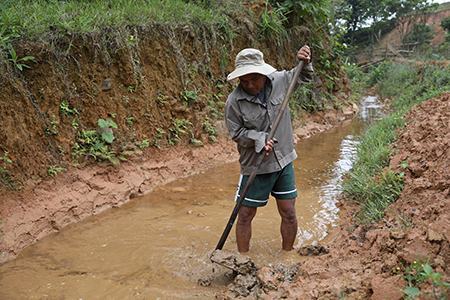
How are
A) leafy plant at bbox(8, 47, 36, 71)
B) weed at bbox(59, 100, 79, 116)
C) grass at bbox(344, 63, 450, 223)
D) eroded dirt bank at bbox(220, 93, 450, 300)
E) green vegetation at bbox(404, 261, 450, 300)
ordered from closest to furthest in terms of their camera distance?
green vegetation at bbox(404, 261, 450, 300) < eroded dirt bank at bbox(220, 93, 450, 300) < grass at bbox(344, 63, 450, 223) < leafy plant at bbox(8, 47, 36, 71) < weed at bbox(59, 100, 79, 116)

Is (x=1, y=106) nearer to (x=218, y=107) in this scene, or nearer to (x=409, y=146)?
(x=218, y=107)

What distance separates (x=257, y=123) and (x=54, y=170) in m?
2.68

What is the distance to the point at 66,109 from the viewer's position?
561 cm

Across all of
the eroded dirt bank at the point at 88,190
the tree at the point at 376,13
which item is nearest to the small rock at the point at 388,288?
the eroded dirt bank at the point at 88,190

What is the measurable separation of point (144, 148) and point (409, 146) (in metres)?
3.54

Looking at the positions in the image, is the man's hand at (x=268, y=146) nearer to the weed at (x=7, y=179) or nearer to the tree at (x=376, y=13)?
the weed at (x=7, y=179)

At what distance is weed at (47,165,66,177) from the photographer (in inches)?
203

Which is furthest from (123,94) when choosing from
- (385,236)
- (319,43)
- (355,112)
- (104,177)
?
(355,112)

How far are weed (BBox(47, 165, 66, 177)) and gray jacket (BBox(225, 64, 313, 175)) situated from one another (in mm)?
2447

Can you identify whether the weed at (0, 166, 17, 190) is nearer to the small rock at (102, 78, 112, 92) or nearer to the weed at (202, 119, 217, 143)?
the small rock at (102, 78, 112, 92)

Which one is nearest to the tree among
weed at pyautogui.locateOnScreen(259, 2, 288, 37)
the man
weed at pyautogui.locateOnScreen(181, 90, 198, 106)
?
weed at pyautogui.locateOnScreen(259, 2, 288, 37)

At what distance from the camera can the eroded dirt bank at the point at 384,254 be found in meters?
2.73

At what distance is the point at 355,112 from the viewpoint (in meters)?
13.0

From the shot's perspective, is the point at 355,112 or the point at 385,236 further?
the point at 355,112
